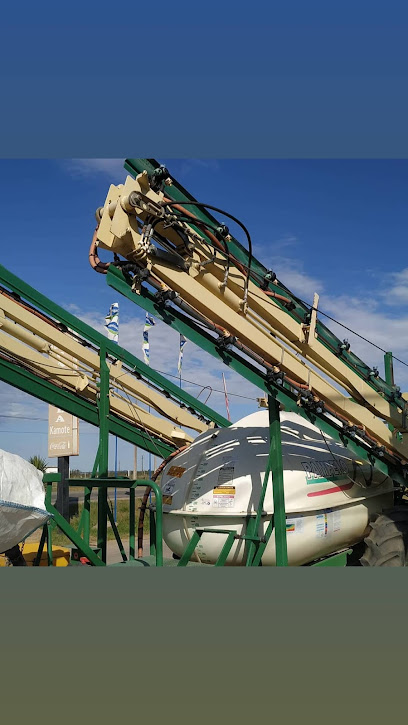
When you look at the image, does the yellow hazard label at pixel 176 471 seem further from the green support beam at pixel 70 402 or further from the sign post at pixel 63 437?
the sign post at pixel 63 437

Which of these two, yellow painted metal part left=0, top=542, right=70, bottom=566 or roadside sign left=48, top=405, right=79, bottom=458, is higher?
roadside sign left=48, top=405, right=79, bottom=458

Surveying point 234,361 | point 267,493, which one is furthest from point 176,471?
point 234,361

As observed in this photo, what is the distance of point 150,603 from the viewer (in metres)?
3.04

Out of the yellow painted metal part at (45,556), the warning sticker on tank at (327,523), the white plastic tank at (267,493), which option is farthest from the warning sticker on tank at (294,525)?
the yellow painted metal part at (45,556)

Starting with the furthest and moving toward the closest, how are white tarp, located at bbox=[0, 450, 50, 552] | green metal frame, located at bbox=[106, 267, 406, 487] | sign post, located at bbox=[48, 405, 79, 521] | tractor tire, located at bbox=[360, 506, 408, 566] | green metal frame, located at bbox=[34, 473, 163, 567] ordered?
sign post, located at bbox=[48, 405, 79, 521] < tractor tire, located at bbox=[360, 506, 408, 566] < green metal frame, located at bbox=[34, 473, 163, 567] < green metal frame, located at bbox=[106, 267, 406, 487] < white tarp, located at bbox=[0, 450, 50, 552]

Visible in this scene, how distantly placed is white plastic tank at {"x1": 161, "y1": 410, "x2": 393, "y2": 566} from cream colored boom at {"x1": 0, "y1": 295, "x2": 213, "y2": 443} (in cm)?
239

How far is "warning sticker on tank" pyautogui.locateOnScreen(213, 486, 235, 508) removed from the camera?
689cm

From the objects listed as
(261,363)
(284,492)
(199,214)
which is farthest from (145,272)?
(284,492)

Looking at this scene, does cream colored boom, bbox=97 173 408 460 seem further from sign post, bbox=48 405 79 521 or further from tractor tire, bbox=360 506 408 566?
sign post, bbox=48 405 79 521

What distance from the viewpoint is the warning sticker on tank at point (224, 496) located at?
22.6 ft

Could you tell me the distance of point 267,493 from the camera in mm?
6875

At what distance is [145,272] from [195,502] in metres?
2.87

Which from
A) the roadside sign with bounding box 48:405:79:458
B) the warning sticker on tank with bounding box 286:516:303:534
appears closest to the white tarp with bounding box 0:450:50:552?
the warning sticker on tank with bounding box 286:516:303:534

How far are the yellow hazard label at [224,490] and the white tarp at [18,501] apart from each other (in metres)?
2.14
